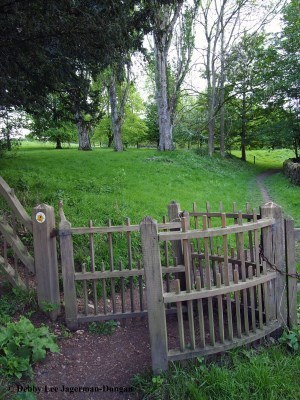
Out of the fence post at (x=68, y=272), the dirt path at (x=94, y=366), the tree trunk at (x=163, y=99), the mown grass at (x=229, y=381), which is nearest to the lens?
the mown grass at (x=229, y=381)

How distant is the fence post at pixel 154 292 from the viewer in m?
3.04

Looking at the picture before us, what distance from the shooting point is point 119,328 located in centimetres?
409

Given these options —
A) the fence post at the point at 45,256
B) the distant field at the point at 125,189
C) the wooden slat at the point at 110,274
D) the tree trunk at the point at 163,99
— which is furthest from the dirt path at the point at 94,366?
the tree trunk at the point at 163,99

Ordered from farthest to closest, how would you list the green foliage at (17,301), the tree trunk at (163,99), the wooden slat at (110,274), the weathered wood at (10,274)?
the tree trunk at (163,99), the weathered wood at (10,274), the green foliage at (17,301), the wooden slat at (110,274)

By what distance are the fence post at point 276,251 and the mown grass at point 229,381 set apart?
0.56 metres

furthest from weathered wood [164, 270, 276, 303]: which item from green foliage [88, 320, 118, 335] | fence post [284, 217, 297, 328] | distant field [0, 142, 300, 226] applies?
distant field [0, 142, 300, 226]

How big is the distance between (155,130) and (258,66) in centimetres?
2079

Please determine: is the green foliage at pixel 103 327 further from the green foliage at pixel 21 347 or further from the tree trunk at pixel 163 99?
the tree trunk at pixel 163 99

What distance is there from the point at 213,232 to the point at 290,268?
1199mm

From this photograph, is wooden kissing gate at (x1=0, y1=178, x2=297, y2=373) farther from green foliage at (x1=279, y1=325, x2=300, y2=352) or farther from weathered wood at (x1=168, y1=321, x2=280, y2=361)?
green foliage at (x1=279, y1=325, x2=300, y2=352)

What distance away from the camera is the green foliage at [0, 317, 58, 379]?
9.59 feet

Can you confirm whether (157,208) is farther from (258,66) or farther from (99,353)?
(258,66)

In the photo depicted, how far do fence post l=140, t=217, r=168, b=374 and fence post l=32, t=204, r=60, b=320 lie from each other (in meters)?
1.45

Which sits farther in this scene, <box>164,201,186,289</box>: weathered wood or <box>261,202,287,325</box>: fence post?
<box>164,201,186,289</box>: weathered wood
